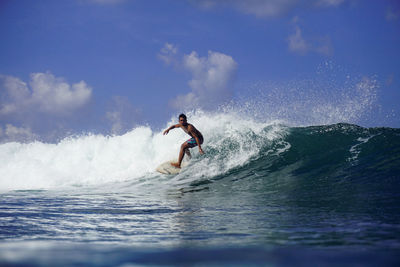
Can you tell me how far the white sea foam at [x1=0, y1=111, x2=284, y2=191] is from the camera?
12.5m

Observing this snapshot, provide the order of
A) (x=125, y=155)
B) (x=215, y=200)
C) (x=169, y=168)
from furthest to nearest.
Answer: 1. (x=125, y=155)
2. (x=169, y=168)
3. (x=215, y=200)

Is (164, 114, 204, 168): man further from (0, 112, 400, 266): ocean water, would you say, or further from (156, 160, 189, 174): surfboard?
(0, 112, 400, 266): ocean water

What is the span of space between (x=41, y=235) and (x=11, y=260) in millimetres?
2135

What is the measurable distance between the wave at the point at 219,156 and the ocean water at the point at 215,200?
0.15 feet

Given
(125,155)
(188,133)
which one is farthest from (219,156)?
(125,155)

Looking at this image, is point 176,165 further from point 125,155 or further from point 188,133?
point 125,155

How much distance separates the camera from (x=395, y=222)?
403cm

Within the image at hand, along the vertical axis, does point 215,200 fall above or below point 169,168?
below

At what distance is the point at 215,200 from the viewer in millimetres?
7375

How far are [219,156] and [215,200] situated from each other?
198 inches

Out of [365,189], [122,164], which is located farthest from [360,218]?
[122,164]

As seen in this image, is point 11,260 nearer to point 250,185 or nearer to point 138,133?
point 250,185

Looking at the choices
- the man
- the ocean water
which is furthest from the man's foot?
the ocean water

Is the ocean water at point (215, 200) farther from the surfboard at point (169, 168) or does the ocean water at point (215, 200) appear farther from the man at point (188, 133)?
the man at point (188, 133)
